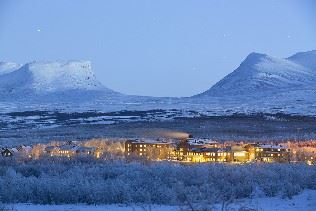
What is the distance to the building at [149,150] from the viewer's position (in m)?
45.4

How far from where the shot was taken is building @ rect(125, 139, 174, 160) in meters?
45.4

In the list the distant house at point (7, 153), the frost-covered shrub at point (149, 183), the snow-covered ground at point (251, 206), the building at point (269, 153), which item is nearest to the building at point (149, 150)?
the building at point (269, 153)

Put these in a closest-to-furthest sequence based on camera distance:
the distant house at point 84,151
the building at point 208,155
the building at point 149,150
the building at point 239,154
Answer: the building at point 208,155 → the building at point 239,154 → the distant house at point 84,151 → the building at point 149,150

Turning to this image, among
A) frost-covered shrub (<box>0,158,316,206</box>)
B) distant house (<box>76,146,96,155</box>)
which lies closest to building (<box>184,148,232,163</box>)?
distant house (<box>76,146,96,155</box>)

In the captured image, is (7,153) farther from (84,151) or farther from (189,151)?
(189,151)

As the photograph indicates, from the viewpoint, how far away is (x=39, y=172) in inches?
1319

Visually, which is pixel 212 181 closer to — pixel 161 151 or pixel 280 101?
pixel 161 151

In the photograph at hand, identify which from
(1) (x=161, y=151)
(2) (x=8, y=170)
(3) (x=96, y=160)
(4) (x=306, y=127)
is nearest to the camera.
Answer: (2) (x=8, y=170)

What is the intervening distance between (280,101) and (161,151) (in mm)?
103259

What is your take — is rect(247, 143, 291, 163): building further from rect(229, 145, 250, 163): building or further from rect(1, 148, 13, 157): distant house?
rect(1, 148, 13, 157): distant house

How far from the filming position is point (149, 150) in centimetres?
4759

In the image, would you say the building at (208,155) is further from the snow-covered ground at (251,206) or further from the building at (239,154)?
the snow-covered ground at (251,206)

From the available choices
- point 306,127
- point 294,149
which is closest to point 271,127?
point 306,127

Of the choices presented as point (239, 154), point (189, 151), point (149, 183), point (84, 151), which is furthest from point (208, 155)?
point (149, 183)
